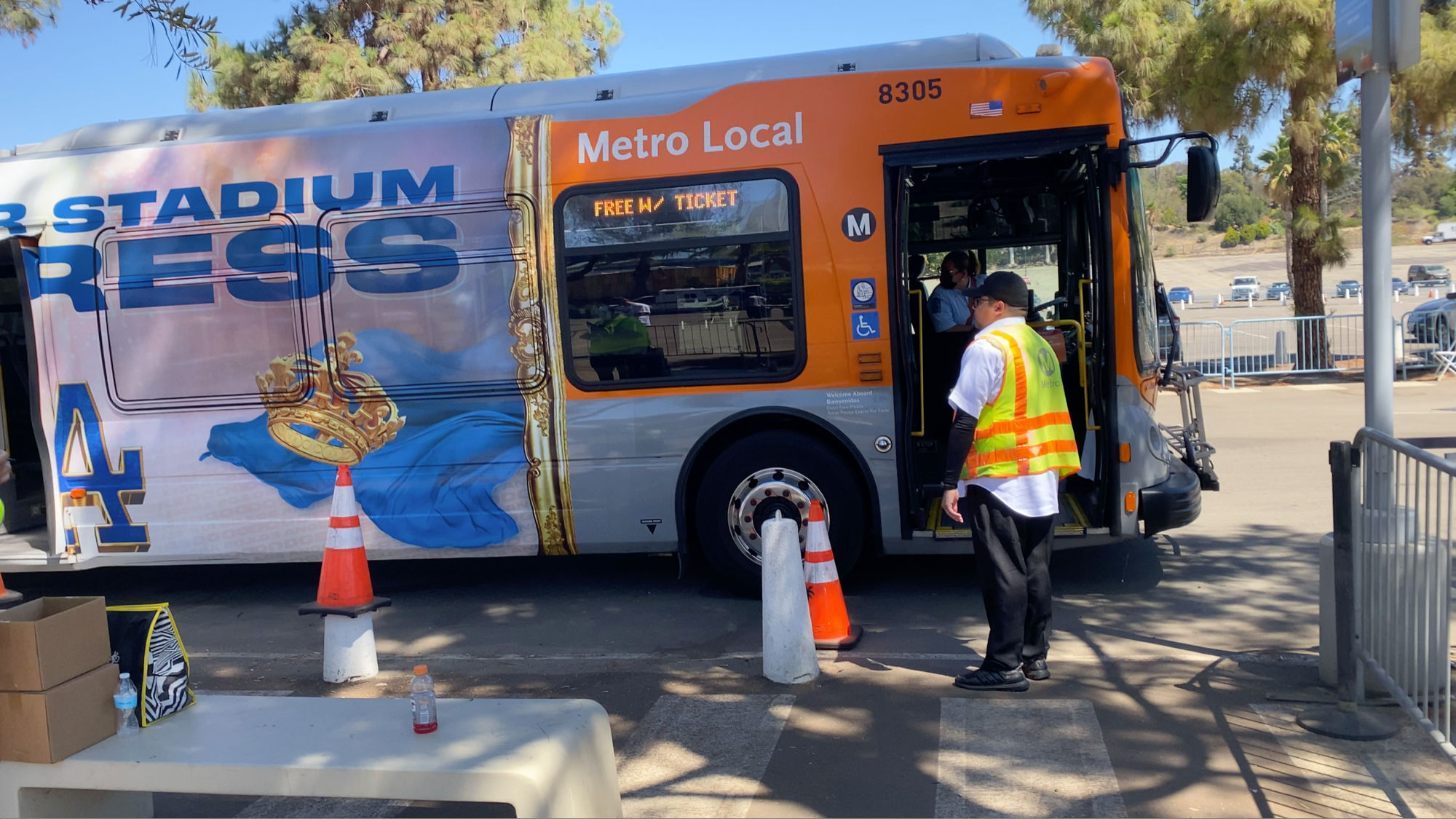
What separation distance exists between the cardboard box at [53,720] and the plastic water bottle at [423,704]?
1.05 meters

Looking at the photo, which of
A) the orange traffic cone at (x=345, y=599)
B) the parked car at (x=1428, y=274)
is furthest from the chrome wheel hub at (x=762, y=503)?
the parked car at (x=1428, y=274)

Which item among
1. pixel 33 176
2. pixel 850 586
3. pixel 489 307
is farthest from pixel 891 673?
pixel 33 176

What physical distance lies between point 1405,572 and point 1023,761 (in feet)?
5.06

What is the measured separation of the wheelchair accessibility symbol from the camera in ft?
21.2

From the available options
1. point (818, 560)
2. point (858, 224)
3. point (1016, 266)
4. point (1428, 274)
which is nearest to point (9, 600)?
point (818, 560)

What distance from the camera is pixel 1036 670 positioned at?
17.0 ft

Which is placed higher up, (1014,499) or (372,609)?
(1014,499)

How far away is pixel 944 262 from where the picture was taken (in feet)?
26.6

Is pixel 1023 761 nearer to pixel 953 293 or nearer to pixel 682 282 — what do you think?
pixel 682 282

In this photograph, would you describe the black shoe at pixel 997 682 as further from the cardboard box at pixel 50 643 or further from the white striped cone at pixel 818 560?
the cardboard box at pixel 50 643

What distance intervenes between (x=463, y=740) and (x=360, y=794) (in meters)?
0.33

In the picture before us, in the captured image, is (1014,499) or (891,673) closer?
(1014,499)

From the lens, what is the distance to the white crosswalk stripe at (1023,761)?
3912mm

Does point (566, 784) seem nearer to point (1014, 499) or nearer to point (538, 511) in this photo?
point (1014, 499)
